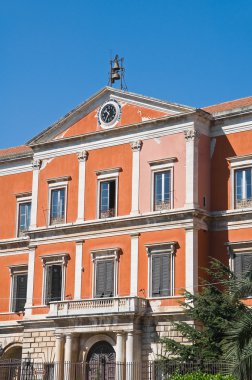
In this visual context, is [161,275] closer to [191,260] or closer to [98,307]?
[191,260]

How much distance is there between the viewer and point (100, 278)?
111 feet

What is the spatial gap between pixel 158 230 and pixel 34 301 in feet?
23.2

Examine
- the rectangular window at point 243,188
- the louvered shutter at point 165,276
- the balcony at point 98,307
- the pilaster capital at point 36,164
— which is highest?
the pilaster capital at point 36,164

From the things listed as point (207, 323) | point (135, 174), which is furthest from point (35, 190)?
point (207, 323)

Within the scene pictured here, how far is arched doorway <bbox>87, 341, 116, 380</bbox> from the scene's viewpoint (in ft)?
103

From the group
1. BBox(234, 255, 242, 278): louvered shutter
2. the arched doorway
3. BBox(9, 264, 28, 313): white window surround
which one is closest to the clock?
BBox(9, 264, 28, 313): white window surround

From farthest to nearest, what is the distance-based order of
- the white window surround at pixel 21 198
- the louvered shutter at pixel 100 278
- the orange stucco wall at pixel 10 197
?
1. the orange stucco wall at pixel 10 197
2. the white window surround at pixel 21 198
3. the louvered shutter at pixel 100 278

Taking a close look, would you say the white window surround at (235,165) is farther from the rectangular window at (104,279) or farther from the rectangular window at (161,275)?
the rectangular window at (104,279)

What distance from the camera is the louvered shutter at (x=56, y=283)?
35094 millimetres

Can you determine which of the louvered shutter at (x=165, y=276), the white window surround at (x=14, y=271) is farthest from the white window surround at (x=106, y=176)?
the white window surround at (x=14, y=271)

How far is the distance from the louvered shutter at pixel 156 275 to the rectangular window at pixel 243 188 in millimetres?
3845

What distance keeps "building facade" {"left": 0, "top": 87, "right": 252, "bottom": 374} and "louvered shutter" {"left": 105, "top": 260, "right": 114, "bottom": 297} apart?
64 mm

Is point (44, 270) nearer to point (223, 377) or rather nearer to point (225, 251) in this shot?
point (225, 251)

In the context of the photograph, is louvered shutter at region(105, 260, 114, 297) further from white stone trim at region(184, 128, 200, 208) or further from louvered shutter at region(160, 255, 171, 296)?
white stone trim at region(184, 128, 200, 208)
